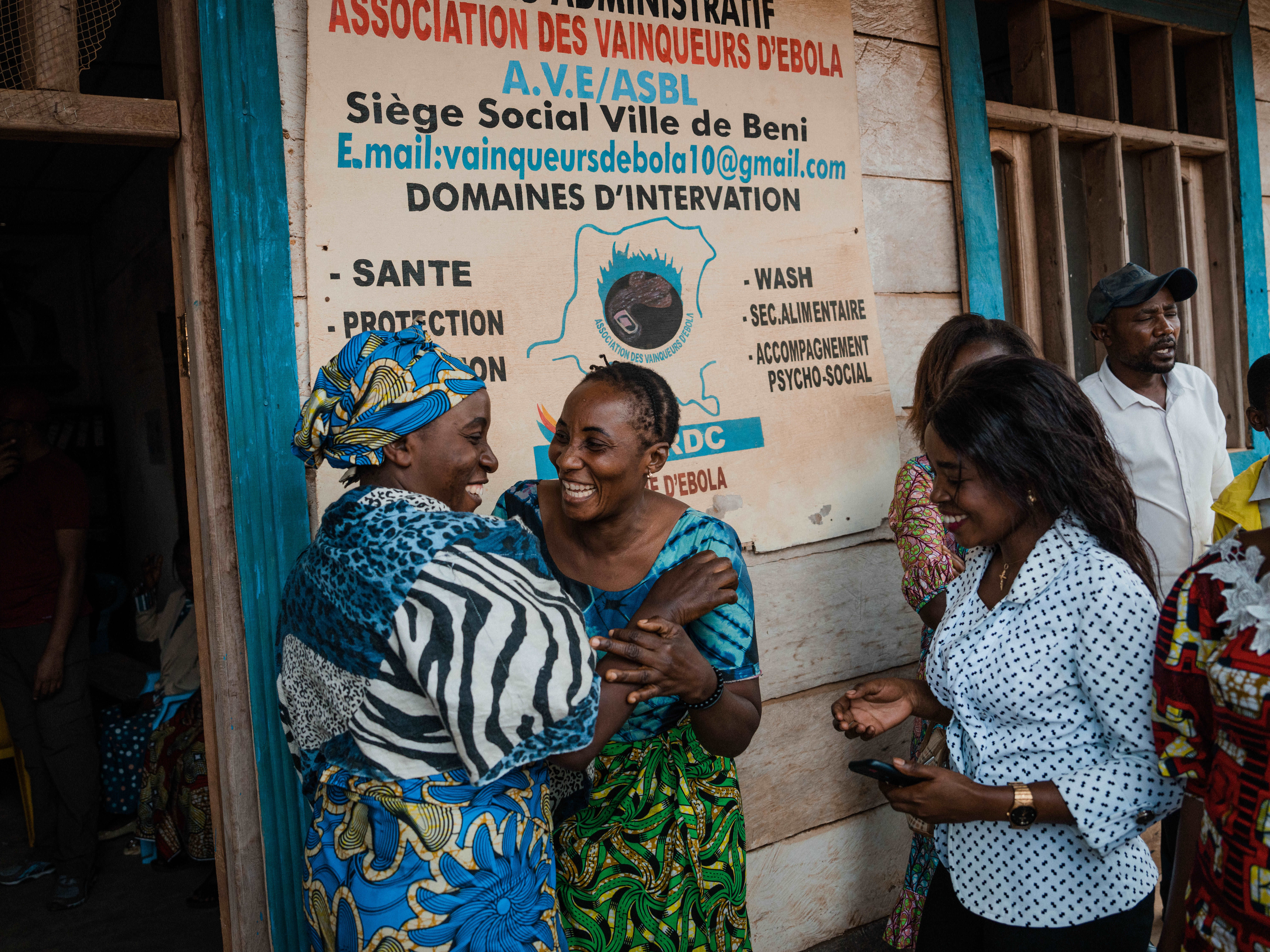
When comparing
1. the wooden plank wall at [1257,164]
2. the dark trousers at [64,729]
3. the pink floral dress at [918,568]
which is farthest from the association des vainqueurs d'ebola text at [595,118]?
the dark trousers at [64,729]

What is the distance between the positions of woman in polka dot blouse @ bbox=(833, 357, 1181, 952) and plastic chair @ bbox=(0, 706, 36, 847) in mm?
4031

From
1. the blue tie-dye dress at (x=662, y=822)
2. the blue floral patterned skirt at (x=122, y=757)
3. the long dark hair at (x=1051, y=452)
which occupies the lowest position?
the blue floral patterned skirt at (x=122, y=757)

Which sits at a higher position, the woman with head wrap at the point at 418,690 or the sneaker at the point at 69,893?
the woman with head wrap at the point at 418,690

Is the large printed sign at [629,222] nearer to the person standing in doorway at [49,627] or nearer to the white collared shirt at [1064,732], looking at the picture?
the white collared shirt at [1064,732]

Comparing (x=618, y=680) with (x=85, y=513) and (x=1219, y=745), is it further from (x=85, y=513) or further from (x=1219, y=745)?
(x=85, y=513)

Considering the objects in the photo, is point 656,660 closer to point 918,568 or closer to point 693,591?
point 693,591

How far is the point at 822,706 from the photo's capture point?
2.86m

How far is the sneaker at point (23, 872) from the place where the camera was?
3.95m

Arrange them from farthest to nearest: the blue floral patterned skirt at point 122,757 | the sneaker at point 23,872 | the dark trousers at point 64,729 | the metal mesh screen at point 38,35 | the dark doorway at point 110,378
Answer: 1. the blue floral patterned skirt at point 122,757
2. the sneaker at point 23,872
3. the dark trousers at point 64,729
4. the dark doorway at point 110,378
5. the metal mesh screen at point 38,35

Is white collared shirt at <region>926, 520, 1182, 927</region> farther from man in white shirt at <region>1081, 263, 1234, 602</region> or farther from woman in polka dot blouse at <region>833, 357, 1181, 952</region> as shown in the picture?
man in white shirt at <region>1081, 263, 1234, 602</region>

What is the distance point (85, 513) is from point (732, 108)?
3.03 metres

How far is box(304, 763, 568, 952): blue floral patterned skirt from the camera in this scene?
1368 millimetres

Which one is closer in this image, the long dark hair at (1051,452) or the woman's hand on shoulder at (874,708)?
the long dark hair at (1051,452)

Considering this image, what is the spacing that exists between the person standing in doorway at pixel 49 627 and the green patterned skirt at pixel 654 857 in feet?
9.51
